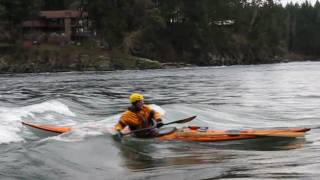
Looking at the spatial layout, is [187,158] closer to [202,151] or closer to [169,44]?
[202,151]

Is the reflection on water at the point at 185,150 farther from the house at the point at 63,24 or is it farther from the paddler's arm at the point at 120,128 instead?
the house at the point at 63,24

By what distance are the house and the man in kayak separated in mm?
72345

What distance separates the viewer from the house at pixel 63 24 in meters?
88.9

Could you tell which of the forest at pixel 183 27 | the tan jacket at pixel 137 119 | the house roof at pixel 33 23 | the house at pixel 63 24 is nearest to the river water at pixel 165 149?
the tan jacket at pixel 137 119

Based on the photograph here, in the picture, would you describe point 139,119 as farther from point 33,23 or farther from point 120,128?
point 33,23

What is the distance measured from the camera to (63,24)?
92188 mm

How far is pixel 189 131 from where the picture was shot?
1498cm

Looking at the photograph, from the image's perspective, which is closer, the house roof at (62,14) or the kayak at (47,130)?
the kayak at (47,130)

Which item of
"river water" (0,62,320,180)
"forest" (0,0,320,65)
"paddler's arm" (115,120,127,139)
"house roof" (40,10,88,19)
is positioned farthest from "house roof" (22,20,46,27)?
"paddler's arm" (115,120,127,139)

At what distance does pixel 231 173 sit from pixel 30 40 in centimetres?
7558

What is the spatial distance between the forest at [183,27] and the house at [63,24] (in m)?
1.78

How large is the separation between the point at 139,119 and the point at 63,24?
79.2m

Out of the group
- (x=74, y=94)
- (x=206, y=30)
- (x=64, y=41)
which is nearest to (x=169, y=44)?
(x=206, y=30)

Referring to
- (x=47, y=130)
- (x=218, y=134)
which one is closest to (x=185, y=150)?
(x=218, y=134)
